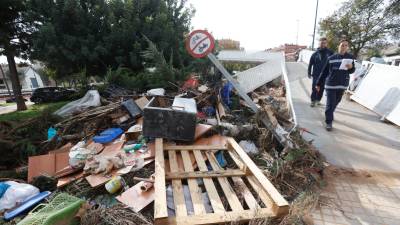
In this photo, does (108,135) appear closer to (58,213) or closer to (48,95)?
(58,213)

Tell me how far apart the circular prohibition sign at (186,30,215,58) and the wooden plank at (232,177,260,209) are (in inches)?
91.0

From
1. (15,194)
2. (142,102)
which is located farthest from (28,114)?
(15,194)

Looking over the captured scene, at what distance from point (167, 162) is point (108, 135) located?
1643mm

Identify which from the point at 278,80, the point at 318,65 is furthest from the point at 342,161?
the point at 278,80

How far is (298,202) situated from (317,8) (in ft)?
86.5

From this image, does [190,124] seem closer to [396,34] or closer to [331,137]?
[331,137]

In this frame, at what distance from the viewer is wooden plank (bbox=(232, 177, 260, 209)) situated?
8.00ft

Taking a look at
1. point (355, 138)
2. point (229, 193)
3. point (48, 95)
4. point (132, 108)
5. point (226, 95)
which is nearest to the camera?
point (229, 193)

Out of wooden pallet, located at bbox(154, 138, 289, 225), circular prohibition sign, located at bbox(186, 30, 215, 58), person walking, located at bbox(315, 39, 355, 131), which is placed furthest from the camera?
person walking, located at bbox(315, 39, 355, 131)

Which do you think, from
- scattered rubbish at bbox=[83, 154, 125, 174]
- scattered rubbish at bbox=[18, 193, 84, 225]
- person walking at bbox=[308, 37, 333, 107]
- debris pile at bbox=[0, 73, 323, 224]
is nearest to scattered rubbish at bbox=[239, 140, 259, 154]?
debris pile at bbox=[0, 73, 323, 224]

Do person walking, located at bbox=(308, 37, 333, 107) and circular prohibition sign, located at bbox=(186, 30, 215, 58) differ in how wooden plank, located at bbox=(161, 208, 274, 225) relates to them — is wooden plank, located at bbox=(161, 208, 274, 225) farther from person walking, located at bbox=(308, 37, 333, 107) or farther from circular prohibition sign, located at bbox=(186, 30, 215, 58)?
person walking, located at bbox=(308, 37, 333, 107)

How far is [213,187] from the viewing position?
2.73 m

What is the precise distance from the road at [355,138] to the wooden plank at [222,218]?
1.95 m

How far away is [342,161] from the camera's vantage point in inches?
136
